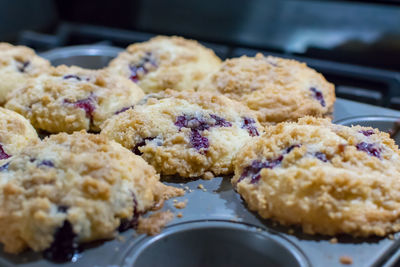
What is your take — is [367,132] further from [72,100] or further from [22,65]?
[22,65]

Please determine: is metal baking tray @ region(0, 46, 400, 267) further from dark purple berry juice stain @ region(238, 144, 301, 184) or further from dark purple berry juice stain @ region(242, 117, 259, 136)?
dark purple berry juice stain @ region(242, 117, 259, 136)

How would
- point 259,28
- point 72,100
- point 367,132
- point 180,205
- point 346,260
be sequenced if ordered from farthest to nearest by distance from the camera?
point 259,28 < point 72,100 < point 367,132 < point 180,205 < point 346,260

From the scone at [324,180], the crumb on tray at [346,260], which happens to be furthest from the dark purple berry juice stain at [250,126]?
the crumb on tray at [346,260]

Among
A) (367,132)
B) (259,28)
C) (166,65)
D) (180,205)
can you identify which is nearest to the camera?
(180,205)

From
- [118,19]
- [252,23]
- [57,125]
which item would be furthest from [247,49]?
[57,125]

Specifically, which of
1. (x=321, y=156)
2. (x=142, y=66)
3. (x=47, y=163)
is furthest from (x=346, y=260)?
(x=142, y=66)

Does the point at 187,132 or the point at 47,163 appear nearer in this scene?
the point at 47,163
